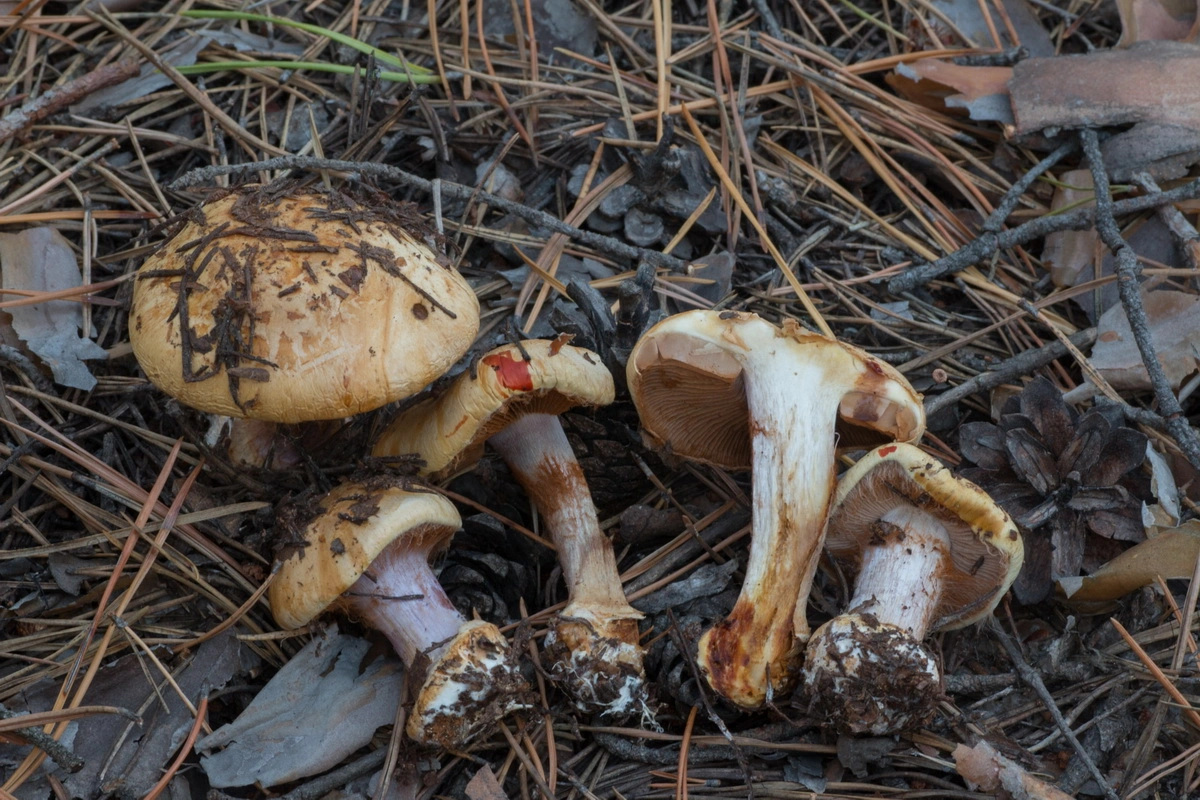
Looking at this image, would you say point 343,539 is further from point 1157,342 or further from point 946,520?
point 1157,342

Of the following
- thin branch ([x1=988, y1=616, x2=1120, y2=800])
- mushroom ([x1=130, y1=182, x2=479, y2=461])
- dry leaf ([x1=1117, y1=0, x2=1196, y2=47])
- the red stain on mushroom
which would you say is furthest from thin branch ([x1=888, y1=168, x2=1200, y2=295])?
mushroom ([x1=130, y1=182, x2=479, y2=461])

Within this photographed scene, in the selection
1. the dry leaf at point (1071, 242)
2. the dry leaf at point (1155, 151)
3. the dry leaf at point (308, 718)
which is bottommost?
the dry leaf at point (308, 718)

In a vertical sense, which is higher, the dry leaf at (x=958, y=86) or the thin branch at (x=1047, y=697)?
the dry leaf at (x=958, y=86)

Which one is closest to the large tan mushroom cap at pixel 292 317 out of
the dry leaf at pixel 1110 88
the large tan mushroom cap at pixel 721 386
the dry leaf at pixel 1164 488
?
the large tan mushroom cap at pixel 721 386

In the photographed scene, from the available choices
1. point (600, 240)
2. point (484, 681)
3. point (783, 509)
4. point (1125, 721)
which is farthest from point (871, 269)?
point (484, 681)

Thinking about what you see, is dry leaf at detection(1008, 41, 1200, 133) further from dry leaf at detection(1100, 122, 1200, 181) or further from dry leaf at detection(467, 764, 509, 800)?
dry leaf at detection(467, 764, 509, 800)

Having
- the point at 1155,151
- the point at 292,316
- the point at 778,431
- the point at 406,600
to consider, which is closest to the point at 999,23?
the point at 1155,151

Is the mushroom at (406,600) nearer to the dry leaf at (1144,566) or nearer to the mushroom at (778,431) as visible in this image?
the mushroom at (778,431)
